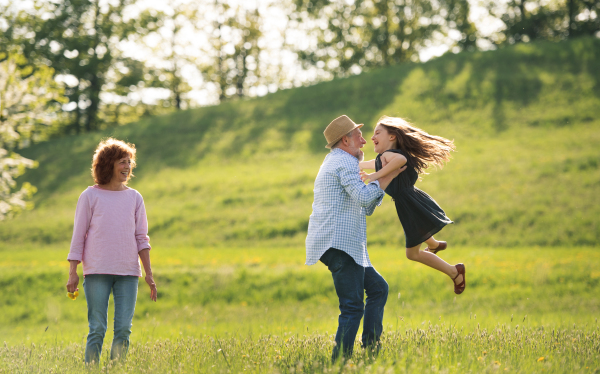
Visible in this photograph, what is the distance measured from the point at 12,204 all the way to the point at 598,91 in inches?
1238

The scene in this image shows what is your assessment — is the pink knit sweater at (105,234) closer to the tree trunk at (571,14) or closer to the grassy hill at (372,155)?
the grassy hill at (372,155)

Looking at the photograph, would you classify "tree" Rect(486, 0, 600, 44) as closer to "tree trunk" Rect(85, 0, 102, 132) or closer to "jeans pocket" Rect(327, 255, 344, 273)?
"tree trunk" Rect(85, 0, 102, 132)

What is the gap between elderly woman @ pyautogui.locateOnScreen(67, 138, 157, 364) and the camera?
4.58 meters

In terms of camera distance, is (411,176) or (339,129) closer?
(339,129)

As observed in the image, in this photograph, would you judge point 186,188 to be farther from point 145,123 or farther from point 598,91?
point 598,91

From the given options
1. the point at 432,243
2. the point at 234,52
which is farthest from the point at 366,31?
the point at 432,243

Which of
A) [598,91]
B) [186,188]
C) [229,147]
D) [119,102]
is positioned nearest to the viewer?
[186,188]

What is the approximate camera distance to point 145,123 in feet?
129

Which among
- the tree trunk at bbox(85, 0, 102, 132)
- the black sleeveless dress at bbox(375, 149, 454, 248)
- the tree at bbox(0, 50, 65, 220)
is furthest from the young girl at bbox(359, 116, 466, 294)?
the tree trunk at bbox(85, 0, 102, 132)

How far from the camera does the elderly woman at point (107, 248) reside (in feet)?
15.0

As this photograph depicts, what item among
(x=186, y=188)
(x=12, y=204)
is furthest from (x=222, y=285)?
(x=186, y=188)

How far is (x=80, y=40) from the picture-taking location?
147ft

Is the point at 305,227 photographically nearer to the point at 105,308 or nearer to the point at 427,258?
the point at 427,258

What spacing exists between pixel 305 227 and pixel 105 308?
49.8 feet
